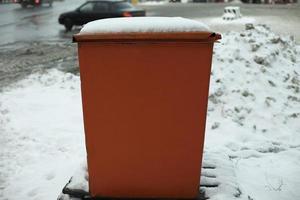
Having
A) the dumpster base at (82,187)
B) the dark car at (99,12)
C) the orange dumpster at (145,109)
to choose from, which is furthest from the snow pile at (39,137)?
the dark car at (99,12)

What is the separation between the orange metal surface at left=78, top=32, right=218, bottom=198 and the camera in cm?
223

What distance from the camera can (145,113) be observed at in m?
2.37

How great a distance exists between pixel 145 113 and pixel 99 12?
1342cm

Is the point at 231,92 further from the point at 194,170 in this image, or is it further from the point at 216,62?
the point at 194,170

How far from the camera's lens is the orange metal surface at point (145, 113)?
7.32 feet

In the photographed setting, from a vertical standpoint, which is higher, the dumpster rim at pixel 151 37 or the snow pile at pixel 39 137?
the dumpster rim at pixel 151 37

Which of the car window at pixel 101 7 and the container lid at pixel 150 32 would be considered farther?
the car window at pixel 101 7

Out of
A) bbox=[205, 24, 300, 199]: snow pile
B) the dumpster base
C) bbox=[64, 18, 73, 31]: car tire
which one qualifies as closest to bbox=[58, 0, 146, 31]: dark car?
bbox=[64, 18, 73, 31]: car tire

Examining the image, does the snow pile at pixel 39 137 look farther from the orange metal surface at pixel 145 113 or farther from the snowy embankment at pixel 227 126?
the orange metal surface at pixel 145 113

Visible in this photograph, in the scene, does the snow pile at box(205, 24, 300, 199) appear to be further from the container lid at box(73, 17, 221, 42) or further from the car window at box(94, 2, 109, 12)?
the car window at box(94, 2, 109, 12)

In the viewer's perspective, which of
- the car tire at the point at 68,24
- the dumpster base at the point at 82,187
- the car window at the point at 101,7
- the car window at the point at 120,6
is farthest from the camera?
the car tire at the point at 68,24

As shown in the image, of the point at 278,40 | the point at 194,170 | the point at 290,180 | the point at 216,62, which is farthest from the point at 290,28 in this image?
the point at 194,170

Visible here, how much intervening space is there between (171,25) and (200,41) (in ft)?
0.67

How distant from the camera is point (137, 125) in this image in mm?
2396
